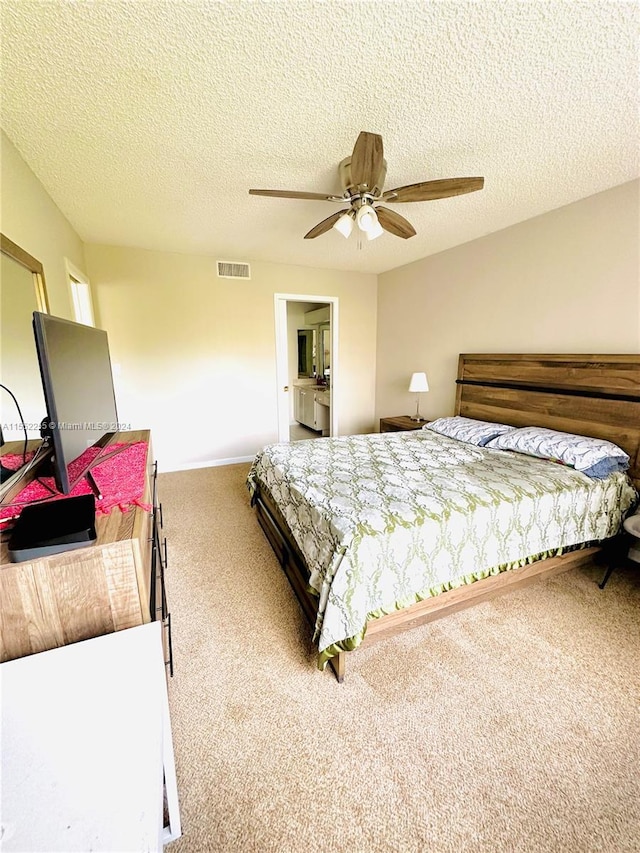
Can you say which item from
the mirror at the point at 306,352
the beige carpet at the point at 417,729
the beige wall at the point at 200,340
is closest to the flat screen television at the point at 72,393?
the beige carpet at the point at 417,729

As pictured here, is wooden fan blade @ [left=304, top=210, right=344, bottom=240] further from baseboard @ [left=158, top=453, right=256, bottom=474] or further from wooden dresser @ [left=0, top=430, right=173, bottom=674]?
baseboard @ [left=158, top=453, right=256, bottom=474]

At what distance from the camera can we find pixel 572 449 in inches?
87.4

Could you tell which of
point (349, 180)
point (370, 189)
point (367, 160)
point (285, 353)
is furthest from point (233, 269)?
point (367, 160)

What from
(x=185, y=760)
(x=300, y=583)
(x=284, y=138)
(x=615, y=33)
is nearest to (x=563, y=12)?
(x=615, y=33)

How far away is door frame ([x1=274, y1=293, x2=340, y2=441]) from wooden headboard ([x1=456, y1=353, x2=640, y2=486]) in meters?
1.78

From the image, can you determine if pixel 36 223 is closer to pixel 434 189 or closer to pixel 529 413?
pixel 434 189

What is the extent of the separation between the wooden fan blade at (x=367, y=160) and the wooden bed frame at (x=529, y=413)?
1956 millimetres

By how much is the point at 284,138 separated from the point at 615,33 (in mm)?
1324

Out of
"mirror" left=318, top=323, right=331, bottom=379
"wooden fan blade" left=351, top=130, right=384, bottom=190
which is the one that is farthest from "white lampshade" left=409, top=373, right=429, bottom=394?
"mirror" left=318, top=323, right=331, bottom=379

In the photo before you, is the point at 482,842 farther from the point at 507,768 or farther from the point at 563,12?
the point at 563,12

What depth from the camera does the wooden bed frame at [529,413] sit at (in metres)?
1.76

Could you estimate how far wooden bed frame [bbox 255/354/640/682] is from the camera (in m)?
1.76

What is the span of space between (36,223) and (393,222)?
2127 millimetres

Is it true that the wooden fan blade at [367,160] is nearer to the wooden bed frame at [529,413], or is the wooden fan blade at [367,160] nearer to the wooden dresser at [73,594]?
the wooden dresser at [73,594]
